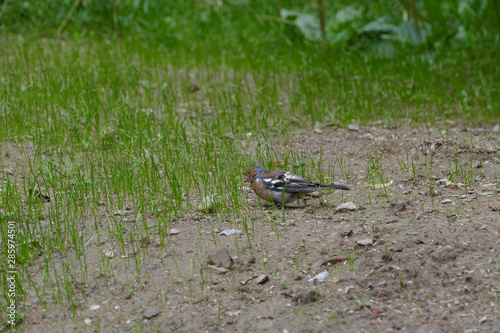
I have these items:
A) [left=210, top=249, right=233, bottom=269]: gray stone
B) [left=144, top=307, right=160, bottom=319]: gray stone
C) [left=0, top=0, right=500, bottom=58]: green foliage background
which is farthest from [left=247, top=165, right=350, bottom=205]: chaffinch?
[left=0, top=0, right=500, bottom=58]: green foliage background

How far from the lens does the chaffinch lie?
4.31m

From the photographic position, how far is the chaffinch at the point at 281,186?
431cm

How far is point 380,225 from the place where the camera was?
159 inches

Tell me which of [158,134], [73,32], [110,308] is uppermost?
[73,32]

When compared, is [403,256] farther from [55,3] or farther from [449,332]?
[55,3]

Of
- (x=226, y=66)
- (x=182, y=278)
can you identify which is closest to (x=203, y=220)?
(x=182, y=278)

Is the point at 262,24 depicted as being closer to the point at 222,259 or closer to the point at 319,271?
the point at 222,259

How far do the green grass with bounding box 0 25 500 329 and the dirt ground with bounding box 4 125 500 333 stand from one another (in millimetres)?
79

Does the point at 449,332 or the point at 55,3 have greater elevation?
the point at 55,3

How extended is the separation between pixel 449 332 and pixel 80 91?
521cm

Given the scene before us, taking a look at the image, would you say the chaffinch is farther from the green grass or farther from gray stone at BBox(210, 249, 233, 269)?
gray stone at BBox(210, 249, 233, 269)

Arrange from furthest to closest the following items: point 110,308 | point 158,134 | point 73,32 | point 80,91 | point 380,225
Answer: point 73,32
point 80,91
point 158,134
point 380,225
point 110,308

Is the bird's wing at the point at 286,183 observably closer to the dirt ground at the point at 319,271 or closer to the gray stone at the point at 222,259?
the dirt ground at the point at 319,271

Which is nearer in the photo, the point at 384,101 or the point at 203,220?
the point at 203,220
